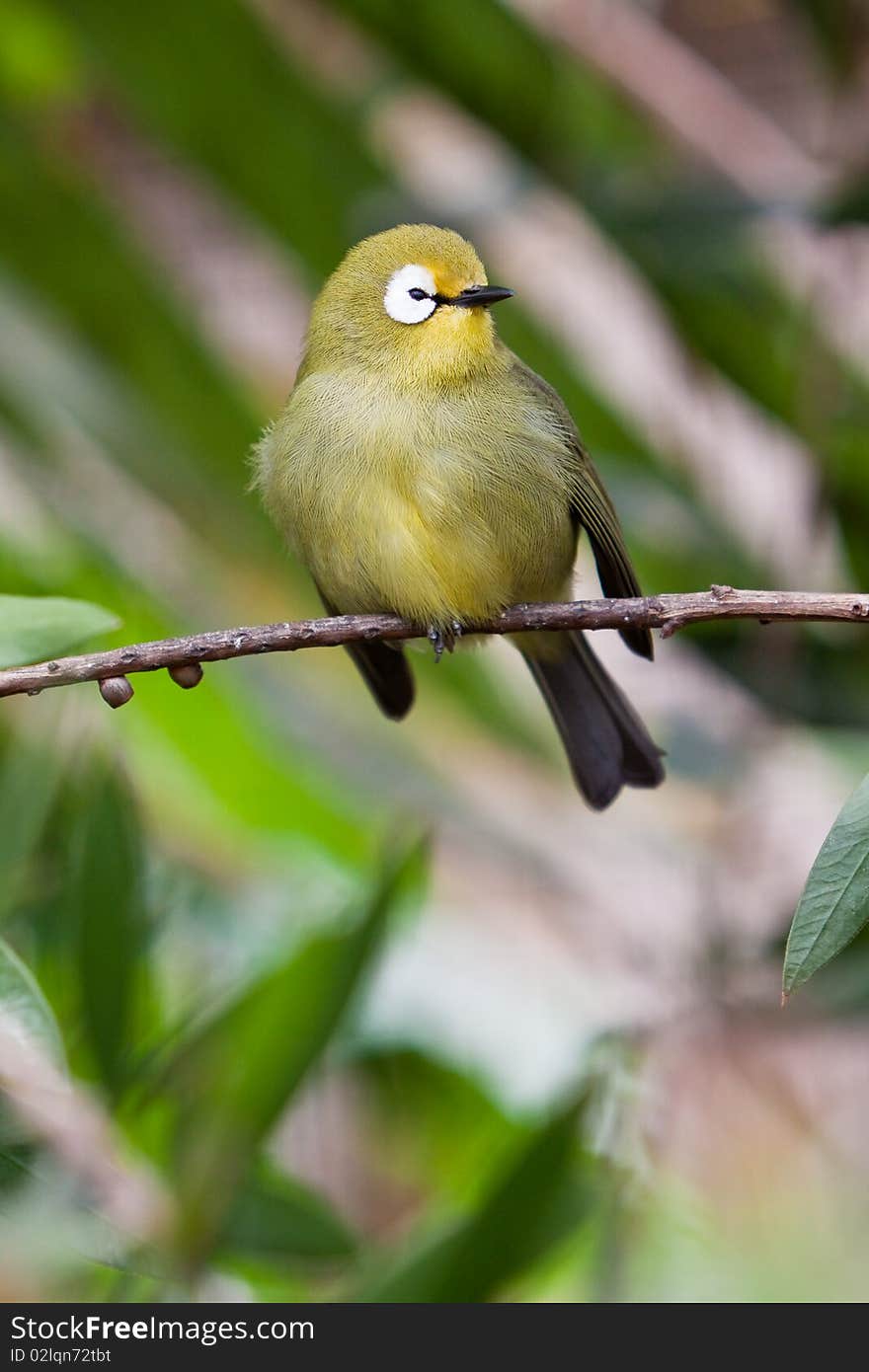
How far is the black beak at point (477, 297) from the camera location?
2.94 m

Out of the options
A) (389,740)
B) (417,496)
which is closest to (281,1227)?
(417,496)

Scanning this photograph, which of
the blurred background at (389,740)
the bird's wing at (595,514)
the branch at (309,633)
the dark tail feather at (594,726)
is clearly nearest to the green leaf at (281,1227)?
the blurred background at (389,740)

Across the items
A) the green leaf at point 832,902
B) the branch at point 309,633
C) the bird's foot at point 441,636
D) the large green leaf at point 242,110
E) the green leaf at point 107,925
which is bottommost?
the green leaf at point 107,925

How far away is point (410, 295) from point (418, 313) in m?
0.05

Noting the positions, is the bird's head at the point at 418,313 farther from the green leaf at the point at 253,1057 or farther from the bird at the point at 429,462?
the green leaf at the point at 253,1057

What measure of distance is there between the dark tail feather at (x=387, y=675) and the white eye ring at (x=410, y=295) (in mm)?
671

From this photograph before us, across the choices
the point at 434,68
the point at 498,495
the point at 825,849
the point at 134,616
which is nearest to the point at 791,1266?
the point at 134,616

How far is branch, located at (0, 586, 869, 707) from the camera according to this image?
198cm

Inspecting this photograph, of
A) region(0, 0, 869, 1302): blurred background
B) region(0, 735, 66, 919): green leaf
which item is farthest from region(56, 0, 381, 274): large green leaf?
region(0, 735, 66, 919): green leaf

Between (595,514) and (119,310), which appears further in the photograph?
(119,310)

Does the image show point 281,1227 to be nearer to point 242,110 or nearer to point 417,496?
point 417,496

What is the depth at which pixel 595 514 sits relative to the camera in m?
3.12

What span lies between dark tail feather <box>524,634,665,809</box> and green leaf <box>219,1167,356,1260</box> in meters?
0.93
